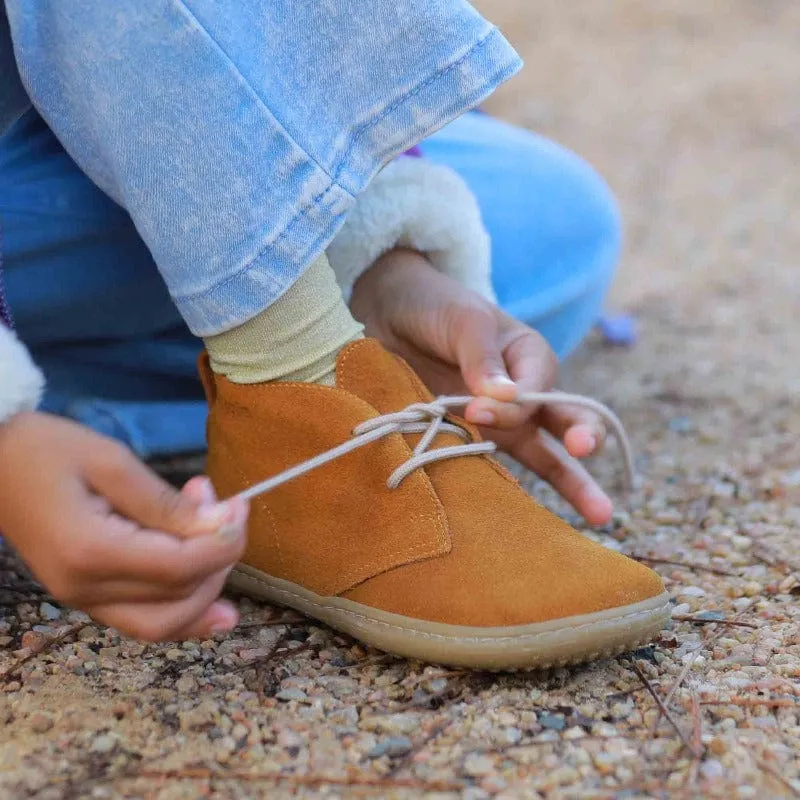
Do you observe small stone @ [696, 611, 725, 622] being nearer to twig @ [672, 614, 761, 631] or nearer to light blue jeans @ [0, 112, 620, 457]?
twig @ [672, 614, 761, 631]

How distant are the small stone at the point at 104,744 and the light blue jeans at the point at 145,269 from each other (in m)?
0.57

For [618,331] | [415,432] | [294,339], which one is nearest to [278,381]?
[294,339]

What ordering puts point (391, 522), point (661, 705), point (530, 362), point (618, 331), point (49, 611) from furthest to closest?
1. point (618, 331)
2. point (530, 362)
3. point (49, 611)
4. point (391, 522)
5. point (661, 705)

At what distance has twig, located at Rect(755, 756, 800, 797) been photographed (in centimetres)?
77

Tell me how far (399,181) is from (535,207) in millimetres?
536

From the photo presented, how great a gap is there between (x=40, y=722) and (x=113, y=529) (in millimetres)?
208

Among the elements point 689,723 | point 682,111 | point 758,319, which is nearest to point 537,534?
point 689,723

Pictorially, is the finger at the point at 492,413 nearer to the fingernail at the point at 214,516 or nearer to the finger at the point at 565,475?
the finger at the point at 565,475

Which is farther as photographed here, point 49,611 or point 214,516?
point 49,611

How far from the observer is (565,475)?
129 cm

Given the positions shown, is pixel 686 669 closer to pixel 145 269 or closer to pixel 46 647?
pixel 46 647

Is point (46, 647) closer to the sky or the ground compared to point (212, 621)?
closer to the ground

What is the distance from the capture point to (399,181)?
1.29 m

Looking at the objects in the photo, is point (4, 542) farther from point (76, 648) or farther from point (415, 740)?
point (415, 740)
